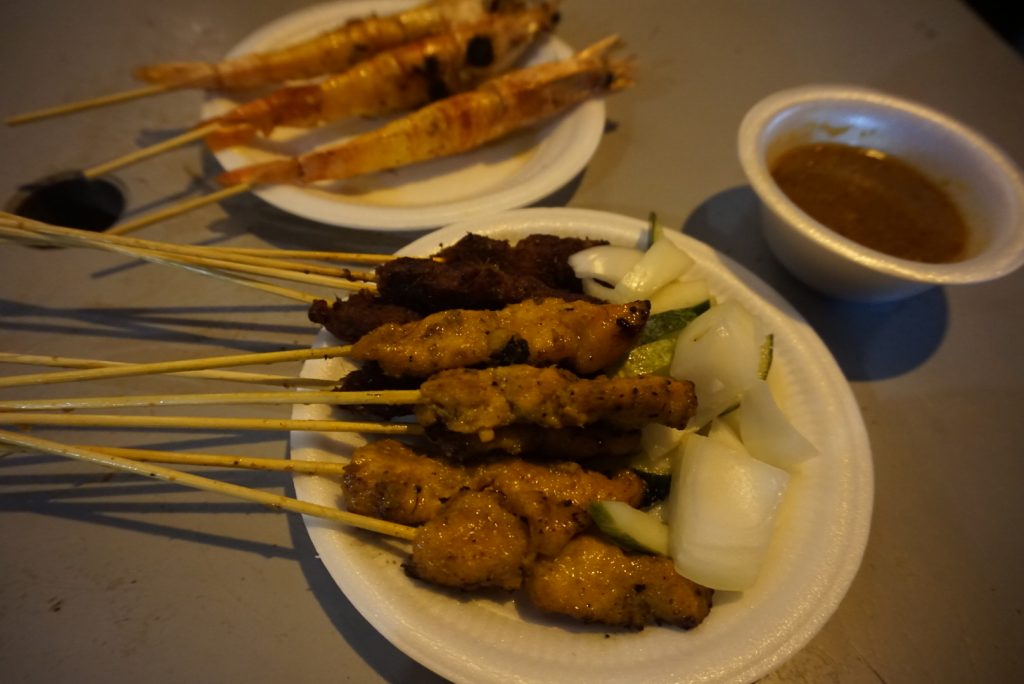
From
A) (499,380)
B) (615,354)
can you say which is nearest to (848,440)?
(615,354)

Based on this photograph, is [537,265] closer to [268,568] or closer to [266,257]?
[266,257]

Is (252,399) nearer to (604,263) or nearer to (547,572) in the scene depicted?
(547,572)

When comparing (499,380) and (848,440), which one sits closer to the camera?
(499,380)

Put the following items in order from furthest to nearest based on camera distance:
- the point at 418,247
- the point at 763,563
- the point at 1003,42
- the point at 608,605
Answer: the point at 1003,42, the point at 418,247, the point at 763,563, the point at 608,605

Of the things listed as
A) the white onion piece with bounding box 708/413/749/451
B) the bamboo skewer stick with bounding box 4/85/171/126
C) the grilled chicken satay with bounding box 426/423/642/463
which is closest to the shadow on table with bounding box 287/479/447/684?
the grilled chicken satay with bounding box 426/423/642/463

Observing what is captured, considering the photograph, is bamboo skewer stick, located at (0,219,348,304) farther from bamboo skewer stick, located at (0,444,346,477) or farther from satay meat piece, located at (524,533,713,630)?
satay meat piece, located at (524,533,713,630)

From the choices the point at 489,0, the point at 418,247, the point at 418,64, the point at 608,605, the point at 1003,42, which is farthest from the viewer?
the point at 1003,42


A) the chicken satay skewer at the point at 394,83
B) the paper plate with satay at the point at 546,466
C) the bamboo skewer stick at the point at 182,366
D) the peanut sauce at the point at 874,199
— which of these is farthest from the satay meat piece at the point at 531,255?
the chicken satay skewer at the point at 394,83
